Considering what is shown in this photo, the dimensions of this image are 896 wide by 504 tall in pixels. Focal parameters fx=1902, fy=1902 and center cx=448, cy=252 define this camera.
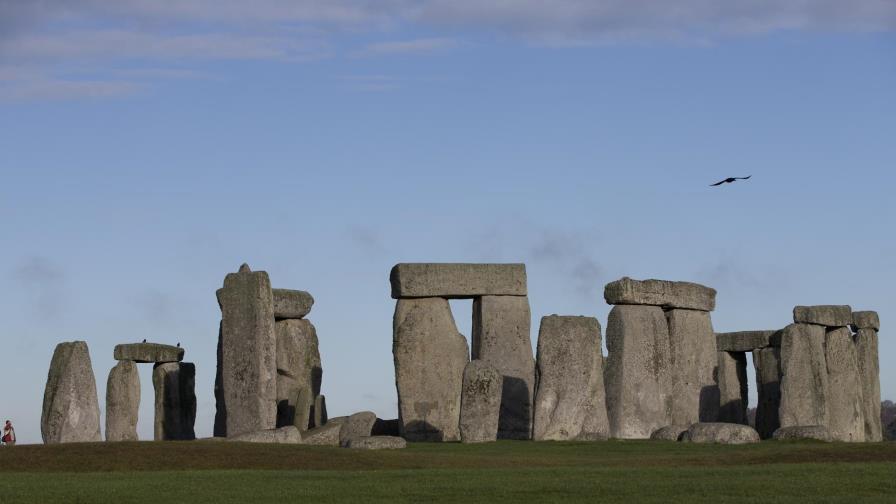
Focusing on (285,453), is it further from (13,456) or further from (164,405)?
(164,405)

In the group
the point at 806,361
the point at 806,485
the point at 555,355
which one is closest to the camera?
the point at 806,485

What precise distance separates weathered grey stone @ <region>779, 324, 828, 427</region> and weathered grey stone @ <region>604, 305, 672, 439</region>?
2.44 meters

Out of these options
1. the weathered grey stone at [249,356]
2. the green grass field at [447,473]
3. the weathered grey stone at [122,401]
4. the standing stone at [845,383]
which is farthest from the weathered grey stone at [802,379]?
the weathered grey stone at [122,401]

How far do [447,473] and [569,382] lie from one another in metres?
9.46

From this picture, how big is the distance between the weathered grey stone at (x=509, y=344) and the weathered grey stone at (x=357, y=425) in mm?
2899

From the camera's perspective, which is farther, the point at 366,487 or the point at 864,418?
the point at 864,418

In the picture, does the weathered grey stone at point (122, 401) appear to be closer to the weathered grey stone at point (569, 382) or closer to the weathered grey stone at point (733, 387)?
the weathered grey stone at point (569, 382)

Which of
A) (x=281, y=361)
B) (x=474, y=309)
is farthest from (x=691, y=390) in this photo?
(x=281, y=361)

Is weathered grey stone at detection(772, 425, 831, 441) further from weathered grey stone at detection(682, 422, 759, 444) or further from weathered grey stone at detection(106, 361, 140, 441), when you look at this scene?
weathered grey stone at detection(106, 361, 140, 441)

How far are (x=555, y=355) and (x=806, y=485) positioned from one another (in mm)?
11549

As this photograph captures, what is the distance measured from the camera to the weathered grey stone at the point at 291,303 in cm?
3853

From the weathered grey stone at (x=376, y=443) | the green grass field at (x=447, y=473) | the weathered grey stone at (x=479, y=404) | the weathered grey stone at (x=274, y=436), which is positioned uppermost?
the weathered grey stone at (x=479, y=404)

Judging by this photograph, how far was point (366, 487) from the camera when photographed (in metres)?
22.4

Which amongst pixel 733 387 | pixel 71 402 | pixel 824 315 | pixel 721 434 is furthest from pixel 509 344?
pixel 71 402
